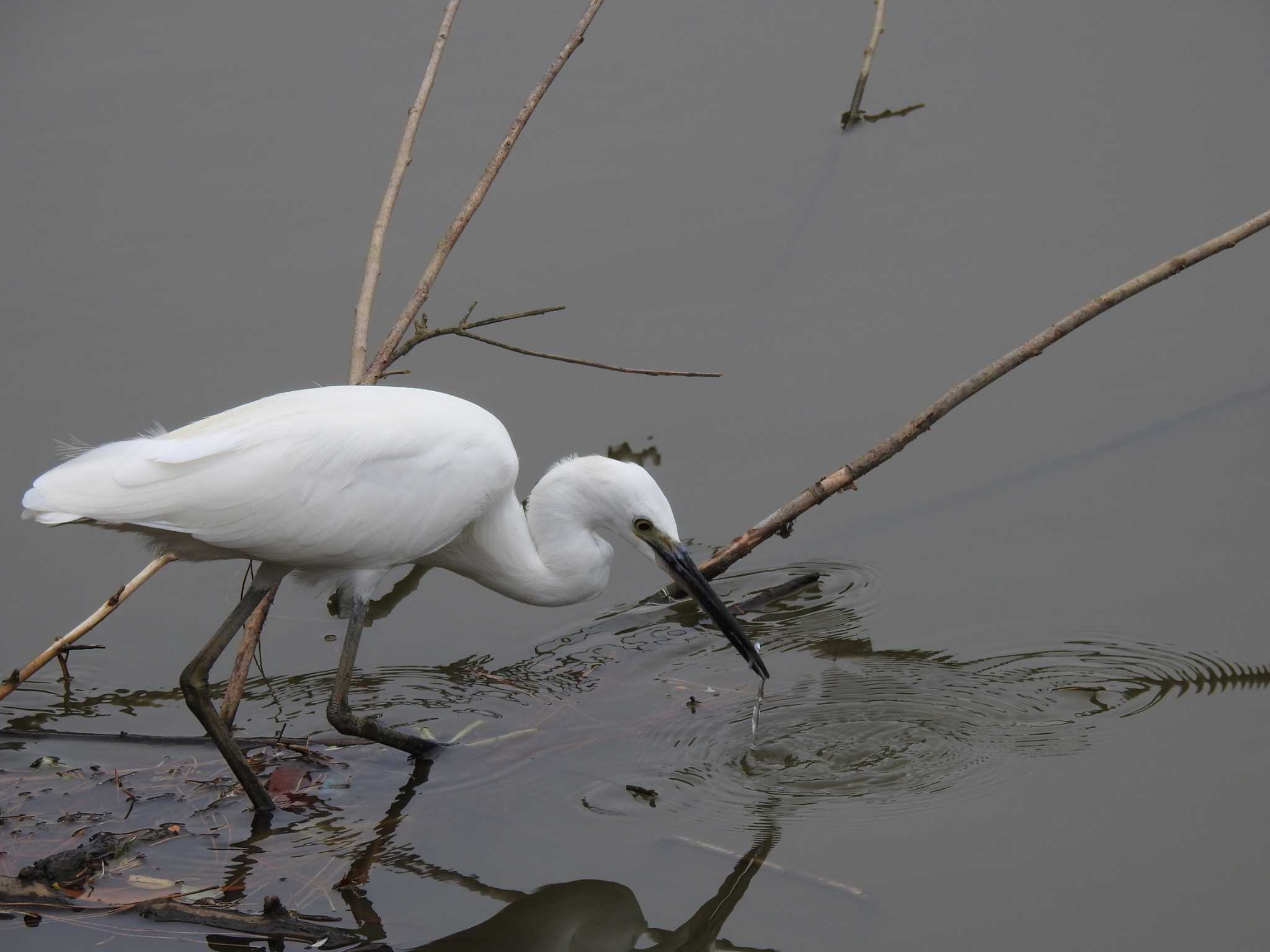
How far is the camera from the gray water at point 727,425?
15.0 feet

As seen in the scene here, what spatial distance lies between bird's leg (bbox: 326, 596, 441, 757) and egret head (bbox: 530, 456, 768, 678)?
106cm

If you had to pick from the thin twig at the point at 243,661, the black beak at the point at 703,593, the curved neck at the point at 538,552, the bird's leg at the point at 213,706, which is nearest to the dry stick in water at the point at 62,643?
the bird's leg at the point at 213,706

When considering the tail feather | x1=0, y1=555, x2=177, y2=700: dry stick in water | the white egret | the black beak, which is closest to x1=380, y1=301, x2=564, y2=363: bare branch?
the white egret

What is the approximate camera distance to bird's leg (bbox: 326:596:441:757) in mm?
5172

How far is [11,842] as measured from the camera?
4.70 metres

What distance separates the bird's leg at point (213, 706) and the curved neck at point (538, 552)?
855 millimetres

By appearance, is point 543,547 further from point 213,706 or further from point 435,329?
point 213,706

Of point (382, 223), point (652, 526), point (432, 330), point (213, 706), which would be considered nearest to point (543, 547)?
point (652, 526)

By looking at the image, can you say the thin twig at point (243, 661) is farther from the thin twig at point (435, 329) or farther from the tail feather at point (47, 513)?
the thin twig at point (435, 329)

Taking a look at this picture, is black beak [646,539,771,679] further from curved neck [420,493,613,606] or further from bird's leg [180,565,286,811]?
bird's leg [180,565,286,811]

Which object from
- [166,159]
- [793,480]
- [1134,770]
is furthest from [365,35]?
[1134,770]

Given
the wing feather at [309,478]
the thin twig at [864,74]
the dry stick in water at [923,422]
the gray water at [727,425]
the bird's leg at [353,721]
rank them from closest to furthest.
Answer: the gray water at [727,425]
the wing feather at [309,478]
the bird's leg at [353,721]
the dry stick in water at [923,422]
the thin twig at [864,74]

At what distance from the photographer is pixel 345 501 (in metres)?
5.05

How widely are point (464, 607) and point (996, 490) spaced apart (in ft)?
8.54
